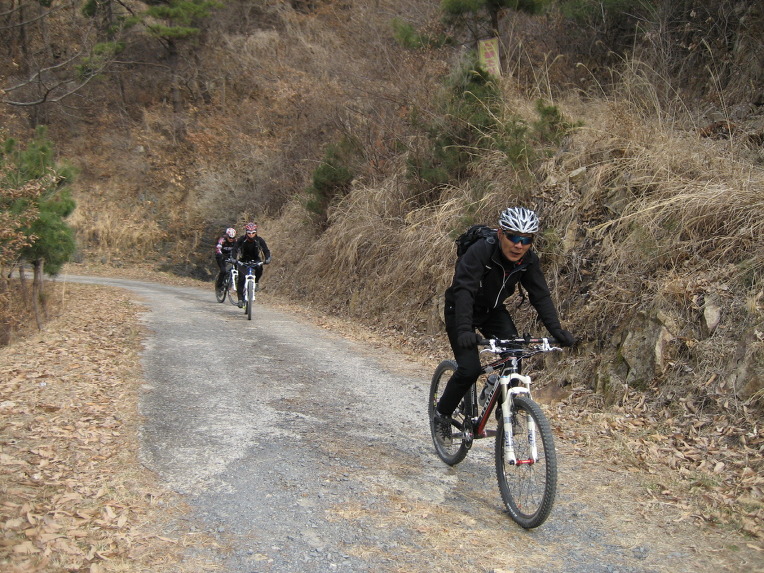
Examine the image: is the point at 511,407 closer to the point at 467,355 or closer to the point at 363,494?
the point at 467,355

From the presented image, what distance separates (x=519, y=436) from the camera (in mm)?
4805

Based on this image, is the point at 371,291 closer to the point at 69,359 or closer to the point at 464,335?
the point at 69,359

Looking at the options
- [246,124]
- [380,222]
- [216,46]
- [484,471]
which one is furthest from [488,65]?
[216,46]

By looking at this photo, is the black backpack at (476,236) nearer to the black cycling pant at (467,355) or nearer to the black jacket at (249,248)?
the black cycling pant at (467,355)

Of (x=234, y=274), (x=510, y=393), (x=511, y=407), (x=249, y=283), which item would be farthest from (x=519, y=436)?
(x=234, y=274)

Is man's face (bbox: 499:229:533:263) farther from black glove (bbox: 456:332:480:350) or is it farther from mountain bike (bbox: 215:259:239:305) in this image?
mountain bike (bbox: 215:259:239:305)

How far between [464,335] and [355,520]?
151 cm

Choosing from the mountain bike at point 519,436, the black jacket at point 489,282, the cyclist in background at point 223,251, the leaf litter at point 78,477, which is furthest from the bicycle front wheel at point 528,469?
the cyclist in background at point 223,251

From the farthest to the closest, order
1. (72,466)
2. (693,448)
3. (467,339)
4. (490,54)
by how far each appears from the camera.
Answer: (490,54), (693,448), (72,466), (467,339)

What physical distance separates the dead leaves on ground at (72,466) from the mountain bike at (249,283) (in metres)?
4.45

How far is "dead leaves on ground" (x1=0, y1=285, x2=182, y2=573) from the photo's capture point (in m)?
4.11

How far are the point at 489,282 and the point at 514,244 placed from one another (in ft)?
1.47

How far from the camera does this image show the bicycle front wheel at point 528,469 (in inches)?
175

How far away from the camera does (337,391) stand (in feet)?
27.7
